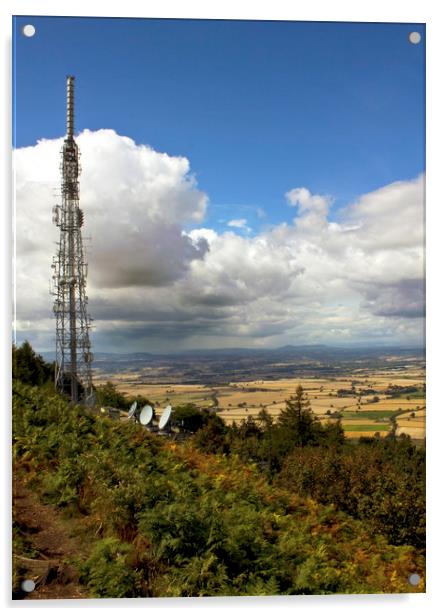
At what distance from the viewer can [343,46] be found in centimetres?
492

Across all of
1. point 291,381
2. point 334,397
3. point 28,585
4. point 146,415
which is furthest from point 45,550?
point 334,397

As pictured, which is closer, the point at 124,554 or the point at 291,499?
the point at 124,554

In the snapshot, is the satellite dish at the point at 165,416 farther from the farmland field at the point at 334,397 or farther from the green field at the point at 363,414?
the green field at the point at 363,414

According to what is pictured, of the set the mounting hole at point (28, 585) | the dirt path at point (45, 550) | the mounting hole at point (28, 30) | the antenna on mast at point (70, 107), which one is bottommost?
the mounting hole at point (28, 585)

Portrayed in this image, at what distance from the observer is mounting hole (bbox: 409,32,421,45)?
196 inches

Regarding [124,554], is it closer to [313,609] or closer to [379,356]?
[313,609]

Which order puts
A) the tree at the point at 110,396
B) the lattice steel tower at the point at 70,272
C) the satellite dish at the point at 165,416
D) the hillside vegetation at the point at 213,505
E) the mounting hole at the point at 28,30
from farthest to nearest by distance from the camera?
the satellite dish at the point at 165,416
the tree at the point at 110,396
the lattice steel tower at the point at 70,272
the mounting hole at the point at 28,30
the hillside vegetation at the point at 213,505

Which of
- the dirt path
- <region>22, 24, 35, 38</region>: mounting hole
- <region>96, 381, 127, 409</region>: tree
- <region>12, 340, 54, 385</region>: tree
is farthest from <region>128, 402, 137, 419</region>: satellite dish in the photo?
<region>22, 24, 35, 38</region>: mounting hole

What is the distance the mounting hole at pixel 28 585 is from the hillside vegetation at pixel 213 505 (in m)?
0.23

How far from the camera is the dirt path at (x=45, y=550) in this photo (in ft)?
13.4

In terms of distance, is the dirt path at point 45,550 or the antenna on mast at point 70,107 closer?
the dirt path at point 45,550

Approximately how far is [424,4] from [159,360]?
4.26m

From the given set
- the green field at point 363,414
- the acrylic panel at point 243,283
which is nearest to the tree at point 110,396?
the acrylic panel at point 243,283

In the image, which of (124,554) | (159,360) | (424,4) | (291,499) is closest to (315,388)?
(291,499)
